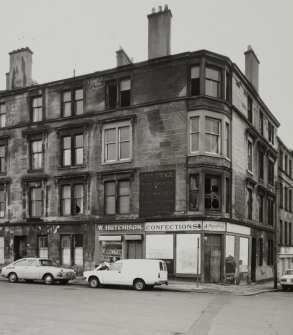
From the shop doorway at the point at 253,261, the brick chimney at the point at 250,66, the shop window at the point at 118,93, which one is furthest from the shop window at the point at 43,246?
the brick chimney at the point at 250,66

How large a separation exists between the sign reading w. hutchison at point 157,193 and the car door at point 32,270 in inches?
293

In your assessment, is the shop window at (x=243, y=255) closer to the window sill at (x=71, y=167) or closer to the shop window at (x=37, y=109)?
the window sill at (x=71, y=167)

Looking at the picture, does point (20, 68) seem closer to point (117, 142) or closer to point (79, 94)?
point (79, 94)

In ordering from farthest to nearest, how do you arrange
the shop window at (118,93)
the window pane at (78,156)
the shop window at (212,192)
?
Result: the window pane at (78,156), the shop window at (118,93), the shop window at (212,192)

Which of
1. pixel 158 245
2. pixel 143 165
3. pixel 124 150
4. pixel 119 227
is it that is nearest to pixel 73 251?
pixel 119 227

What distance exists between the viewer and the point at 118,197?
3362cm

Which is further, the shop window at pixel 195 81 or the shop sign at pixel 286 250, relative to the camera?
the shop sign at pixel 286 250

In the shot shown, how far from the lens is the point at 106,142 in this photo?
34375mm

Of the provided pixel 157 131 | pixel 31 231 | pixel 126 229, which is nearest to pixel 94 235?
pixel 126 229

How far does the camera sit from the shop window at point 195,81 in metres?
31.5

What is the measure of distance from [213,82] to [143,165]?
699cm

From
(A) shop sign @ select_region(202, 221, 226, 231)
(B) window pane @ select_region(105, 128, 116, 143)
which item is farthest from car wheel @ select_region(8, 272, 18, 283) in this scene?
(A) shop sign @ select_region(202, 221, 226, 231)

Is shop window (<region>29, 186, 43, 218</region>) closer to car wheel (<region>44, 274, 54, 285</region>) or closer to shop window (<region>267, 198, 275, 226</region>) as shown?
car wheel (<region>44, 274, 54, 285</region>)

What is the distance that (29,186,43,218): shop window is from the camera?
36781 mm
